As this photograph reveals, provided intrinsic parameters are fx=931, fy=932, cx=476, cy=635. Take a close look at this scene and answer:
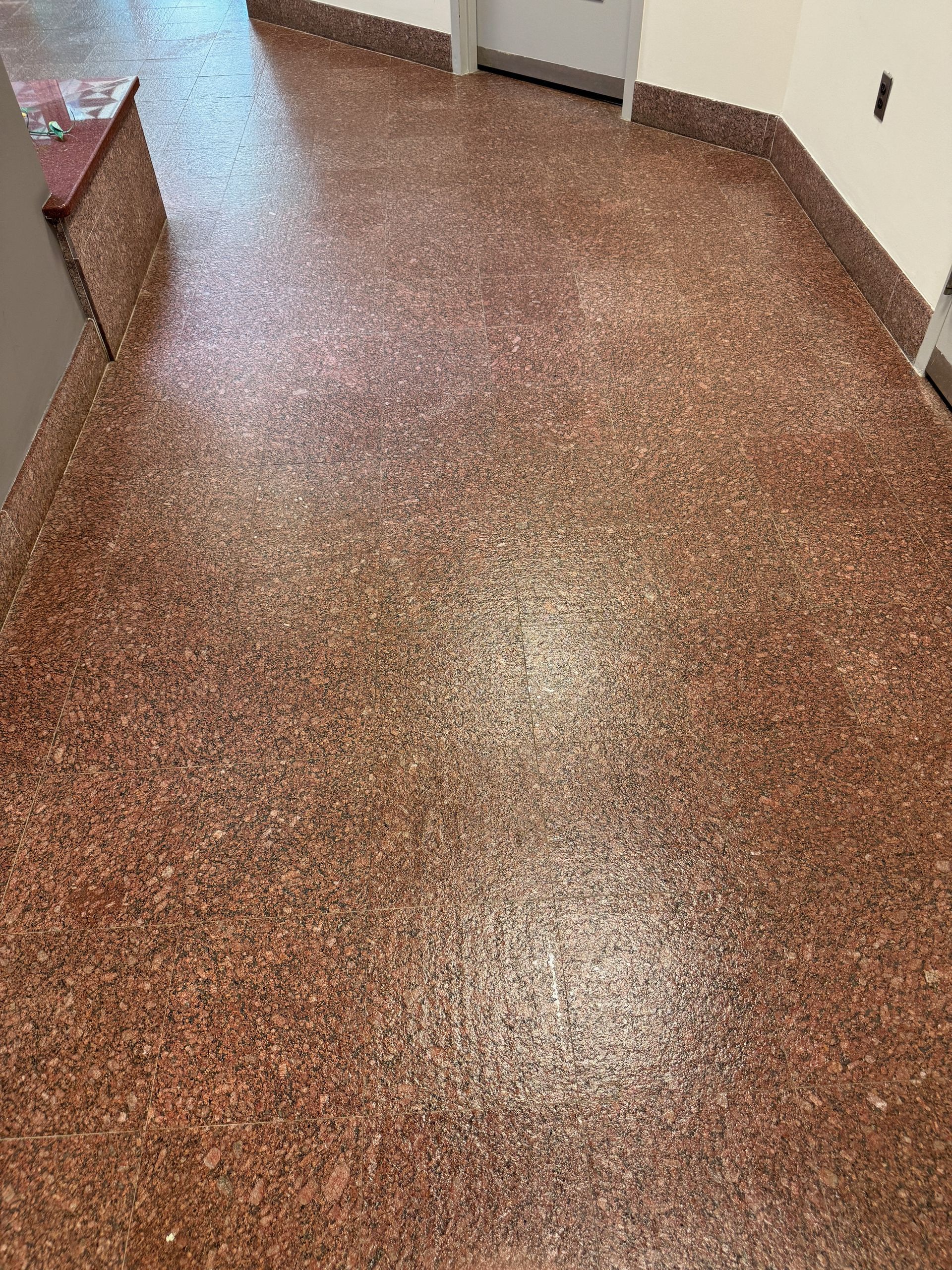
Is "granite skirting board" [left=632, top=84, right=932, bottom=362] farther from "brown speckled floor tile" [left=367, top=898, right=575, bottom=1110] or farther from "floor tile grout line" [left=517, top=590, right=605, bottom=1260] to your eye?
"brown speckled floor tile" [left=367, top=898, right=575, bottom=1110]

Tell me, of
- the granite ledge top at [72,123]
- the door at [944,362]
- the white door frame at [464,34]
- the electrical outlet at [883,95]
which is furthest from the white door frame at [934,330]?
the white door frame at [464,34]

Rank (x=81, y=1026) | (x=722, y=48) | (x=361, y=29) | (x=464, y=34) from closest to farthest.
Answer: (x=81, y=1026) < (x=722, y=48) < (x=464, y=34) < (x=361, y=29)

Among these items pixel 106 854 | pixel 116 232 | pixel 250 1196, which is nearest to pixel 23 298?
pixel 116 232

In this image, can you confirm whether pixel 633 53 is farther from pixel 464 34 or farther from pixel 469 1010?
pixel 469 1010

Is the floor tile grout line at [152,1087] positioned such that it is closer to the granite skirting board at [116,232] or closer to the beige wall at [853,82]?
the granite skirting board at [116,232]

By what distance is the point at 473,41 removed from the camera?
13.7ft

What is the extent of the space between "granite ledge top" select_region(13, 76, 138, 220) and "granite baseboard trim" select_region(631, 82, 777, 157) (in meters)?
1.97

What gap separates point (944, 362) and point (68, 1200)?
262 centimetres

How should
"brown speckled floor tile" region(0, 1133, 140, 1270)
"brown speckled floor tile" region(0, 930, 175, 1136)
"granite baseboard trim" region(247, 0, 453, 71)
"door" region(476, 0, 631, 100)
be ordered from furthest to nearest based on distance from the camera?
"granite baseboard trim" region(247, 0, 453, 71) → "door" region(476, 0, 631, 100) → "brown speckled floor tile" region(0, 930, 175, 1136) → "brown speckled floor tile" region(0, 1133, 140, 1270)

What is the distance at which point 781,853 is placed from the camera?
1586 millimetres

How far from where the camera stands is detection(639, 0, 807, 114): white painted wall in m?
3.25

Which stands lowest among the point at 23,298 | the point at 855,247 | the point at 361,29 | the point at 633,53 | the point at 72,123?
the point at 855,247

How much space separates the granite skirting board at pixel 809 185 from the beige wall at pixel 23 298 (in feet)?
7.47

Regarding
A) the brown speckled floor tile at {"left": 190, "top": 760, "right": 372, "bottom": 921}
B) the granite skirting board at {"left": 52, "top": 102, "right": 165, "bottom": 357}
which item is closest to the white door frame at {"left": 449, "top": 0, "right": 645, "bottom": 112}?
the granite skirting board at {"left": 52, "top": 102, "right": 165, "bottom": 357}
